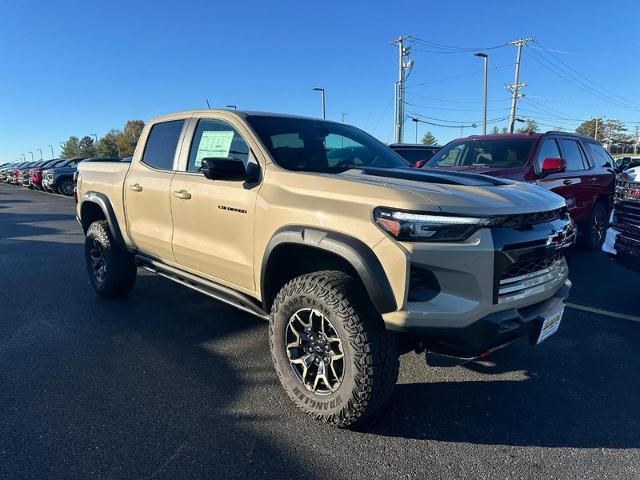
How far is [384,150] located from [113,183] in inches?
110

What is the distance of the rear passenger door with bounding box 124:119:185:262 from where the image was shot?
401 centimetres

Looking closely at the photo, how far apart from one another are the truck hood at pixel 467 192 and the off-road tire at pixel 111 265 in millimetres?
2953

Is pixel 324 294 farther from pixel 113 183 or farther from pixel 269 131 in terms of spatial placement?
pixel 113 183

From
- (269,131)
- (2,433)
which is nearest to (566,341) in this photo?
(269,131)

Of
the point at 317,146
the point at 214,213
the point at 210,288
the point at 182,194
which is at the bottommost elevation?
the point at 210,288

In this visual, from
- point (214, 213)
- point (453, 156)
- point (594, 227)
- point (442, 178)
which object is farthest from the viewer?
point (594, 227)

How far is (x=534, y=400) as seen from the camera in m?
3.02

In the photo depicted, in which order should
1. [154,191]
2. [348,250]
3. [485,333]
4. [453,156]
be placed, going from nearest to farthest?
[485,333] → [348,250] → [154,191] → [453,156]

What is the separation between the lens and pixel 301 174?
2.90 meters

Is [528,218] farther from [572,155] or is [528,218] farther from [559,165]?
[572,155]

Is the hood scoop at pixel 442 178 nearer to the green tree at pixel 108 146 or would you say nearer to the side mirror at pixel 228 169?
the side mirror at pixel 228 169

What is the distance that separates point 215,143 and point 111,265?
2050 millimetres

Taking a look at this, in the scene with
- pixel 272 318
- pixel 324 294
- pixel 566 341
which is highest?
pixel 324 294

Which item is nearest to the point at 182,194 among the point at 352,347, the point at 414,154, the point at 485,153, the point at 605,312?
the point at 352,347
